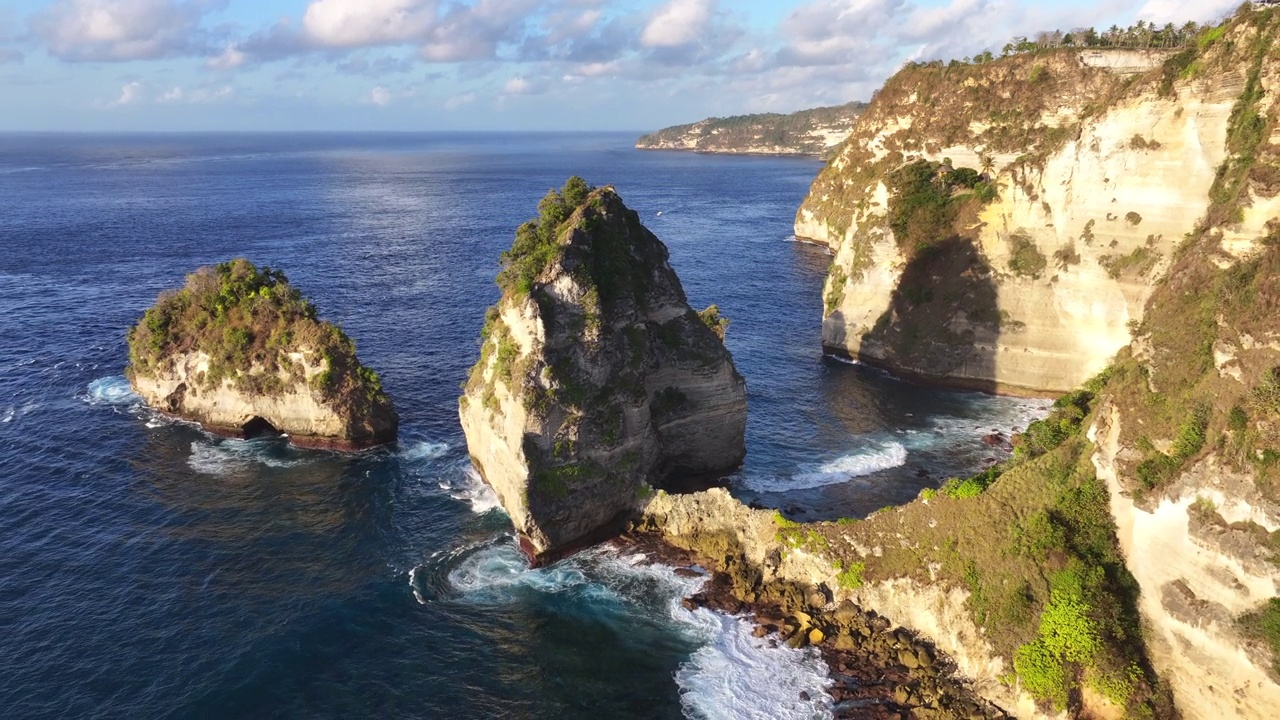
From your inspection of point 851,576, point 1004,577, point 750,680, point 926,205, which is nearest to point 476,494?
point 750,680

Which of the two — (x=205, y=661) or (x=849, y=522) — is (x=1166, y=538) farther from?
(x=205, y=661)

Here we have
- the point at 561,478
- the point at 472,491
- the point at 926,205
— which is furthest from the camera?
the point at 926,205

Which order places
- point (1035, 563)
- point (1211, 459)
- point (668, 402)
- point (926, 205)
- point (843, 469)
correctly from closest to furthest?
point (1211, 459), point (1035, 563), point (668, 402), point (843, 469), point (926, 205)

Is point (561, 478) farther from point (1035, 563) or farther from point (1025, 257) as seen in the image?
point (1025, 257)

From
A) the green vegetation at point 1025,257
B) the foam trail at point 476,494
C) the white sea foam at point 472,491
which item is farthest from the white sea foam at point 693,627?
the green vegetation at point 1025,257

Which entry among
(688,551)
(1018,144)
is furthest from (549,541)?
(1018,144)

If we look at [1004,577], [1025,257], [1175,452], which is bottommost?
[1004,577]

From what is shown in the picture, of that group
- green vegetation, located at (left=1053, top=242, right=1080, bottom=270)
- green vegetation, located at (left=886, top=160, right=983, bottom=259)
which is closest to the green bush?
green vegetation, located at (left=886, top=160, right=983, bottom=259)
